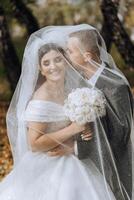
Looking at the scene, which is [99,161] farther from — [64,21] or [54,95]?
[64,21]

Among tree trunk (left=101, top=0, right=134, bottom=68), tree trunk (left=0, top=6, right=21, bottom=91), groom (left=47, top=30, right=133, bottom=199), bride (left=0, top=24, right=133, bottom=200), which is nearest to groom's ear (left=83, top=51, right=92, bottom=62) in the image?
groom (left=47, top=30, right=133, bottom=199)

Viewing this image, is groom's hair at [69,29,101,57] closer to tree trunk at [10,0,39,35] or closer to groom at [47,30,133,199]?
groom at [47,30,133,199]

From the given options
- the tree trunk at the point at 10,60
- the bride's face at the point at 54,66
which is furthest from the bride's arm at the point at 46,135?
the tree trunk at the point at 10,60

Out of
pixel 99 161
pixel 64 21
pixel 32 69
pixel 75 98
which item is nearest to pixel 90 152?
pixel 99 161

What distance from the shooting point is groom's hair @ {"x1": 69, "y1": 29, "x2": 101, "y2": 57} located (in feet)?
15.7

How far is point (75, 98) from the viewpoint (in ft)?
15.5

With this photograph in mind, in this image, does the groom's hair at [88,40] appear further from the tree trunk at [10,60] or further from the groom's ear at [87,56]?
the tree trunk at [10,60]

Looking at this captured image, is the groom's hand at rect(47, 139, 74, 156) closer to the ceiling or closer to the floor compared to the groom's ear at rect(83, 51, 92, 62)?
closer to the floor

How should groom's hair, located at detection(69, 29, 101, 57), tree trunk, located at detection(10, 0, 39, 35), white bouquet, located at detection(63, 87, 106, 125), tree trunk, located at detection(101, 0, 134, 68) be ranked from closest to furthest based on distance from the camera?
white bouquet, located at detection(63, 87, 106, 125)
groom's hair, located at detection(69, 29, 101, 57)
tree trunk, located at detection(101, 0, 134, 68)
tree trunk, located at detection(10, 0, 39, 35)

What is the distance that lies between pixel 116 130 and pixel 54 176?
63cm

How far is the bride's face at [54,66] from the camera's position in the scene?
4.78 m

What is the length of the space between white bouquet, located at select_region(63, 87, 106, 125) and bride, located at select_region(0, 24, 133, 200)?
0.05 m

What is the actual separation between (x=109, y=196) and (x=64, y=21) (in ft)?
64.2

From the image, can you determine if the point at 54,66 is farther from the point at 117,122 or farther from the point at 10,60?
the point at 10,60
